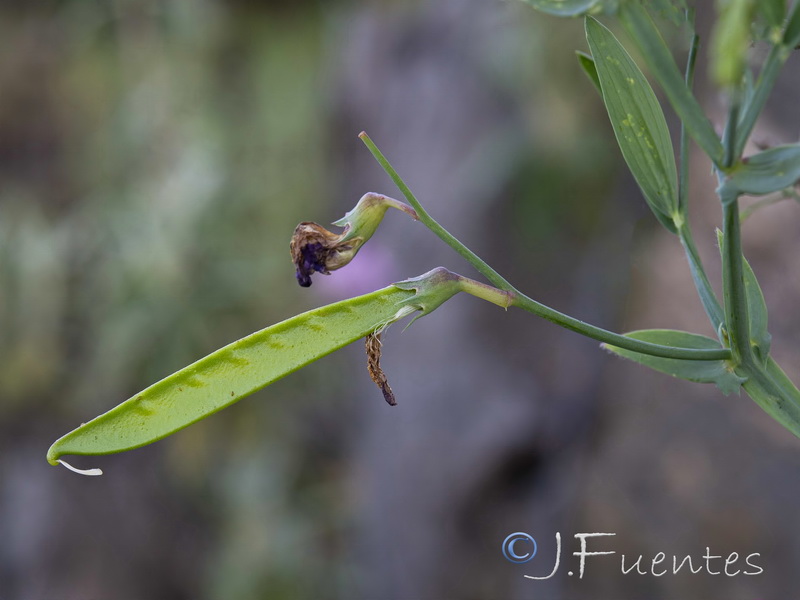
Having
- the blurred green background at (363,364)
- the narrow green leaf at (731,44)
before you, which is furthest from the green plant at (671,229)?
the blurred green background at (363,364)

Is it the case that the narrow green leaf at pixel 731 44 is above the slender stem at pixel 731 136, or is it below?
above

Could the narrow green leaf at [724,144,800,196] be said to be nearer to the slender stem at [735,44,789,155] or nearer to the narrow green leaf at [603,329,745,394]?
the slender stem at [735,44,789,155]

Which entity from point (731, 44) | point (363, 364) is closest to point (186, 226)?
point (363, 364)

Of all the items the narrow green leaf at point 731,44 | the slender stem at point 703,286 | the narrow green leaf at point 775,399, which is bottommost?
the narrow green leaf at point 775,399

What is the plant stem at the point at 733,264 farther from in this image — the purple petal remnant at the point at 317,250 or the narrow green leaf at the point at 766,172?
the purple petal remnant at the point at 317,250

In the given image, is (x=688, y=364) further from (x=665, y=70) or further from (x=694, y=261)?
(x=665, y=70)
